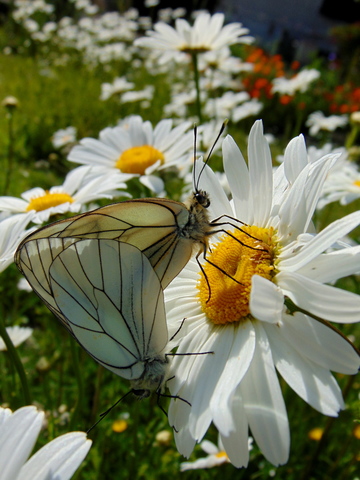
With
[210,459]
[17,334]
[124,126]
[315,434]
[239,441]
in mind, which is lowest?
[315,434]

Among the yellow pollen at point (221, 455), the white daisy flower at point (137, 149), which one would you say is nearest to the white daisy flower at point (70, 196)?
the white daisy flower at point (137, 149)

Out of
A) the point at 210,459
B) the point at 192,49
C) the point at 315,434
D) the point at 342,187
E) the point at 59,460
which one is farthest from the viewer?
the point at 192,49

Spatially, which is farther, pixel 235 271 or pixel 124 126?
pixel 124 126

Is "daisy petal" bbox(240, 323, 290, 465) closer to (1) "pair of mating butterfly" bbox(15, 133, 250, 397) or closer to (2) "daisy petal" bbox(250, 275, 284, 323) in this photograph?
(2) "daisy petal" bbox(250, 275, 284, 323)

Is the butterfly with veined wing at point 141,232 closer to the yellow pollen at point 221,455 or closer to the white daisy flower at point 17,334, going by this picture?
the white daisy flower at point 17,334

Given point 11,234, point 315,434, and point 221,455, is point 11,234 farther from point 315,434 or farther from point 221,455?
point 315,434

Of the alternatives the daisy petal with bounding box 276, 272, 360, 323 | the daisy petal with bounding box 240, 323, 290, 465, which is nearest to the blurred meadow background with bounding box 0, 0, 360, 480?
the daisy petal with bounding box 240, 323, 290, 465

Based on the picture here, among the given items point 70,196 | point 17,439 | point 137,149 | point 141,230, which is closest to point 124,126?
point 137,149

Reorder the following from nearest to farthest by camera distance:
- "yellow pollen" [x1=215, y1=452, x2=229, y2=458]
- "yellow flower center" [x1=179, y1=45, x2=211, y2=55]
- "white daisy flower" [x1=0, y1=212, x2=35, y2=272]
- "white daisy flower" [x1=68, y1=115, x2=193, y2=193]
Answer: "white daisy flower" [x1=0, y1=212, x2=35, y2=272], "yellow pollen" [x1=215, y1=452, x2=229, y2=458], "white daisy flower" [x1=68, y1=115, x2=193, y2=193], "yellow flower center" [x1=179, y1=45, x2=211, y2=55]

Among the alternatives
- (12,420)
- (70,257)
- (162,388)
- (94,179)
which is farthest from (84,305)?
(94,179)
